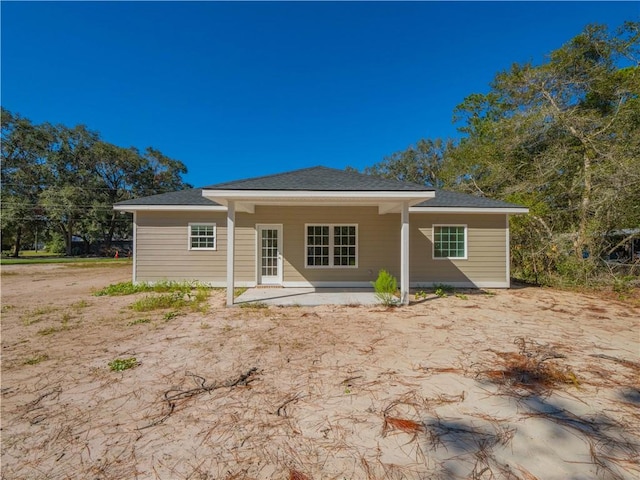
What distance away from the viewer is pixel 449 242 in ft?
28.7

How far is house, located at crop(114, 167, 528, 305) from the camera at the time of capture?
8.48 meters

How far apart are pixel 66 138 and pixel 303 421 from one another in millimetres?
36931

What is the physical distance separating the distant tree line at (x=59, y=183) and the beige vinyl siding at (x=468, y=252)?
29.0m

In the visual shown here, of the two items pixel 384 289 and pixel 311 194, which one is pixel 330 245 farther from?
pixel 311 194

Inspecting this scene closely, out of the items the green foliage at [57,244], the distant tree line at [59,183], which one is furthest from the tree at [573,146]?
the green foliage at [57,244]

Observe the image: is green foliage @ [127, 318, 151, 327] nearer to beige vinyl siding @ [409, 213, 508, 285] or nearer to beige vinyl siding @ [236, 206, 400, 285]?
beige vinyl siding @ [236, 206, 400, 285]

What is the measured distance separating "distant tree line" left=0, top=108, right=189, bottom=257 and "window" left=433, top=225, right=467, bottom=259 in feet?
96.7

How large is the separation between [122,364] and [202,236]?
5.80 metres

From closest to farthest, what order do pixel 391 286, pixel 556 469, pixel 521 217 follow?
pixel 556 469 → pixel 391 286 → pixel 521 217

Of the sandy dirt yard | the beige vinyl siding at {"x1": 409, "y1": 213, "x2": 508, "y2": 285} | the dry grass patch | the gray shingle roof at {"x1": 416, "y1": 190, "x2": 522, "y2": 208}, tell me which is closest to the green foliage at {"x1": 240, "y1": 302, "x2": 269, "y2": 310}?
the sandy dirt yard

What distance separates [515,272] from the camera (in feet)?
34.4

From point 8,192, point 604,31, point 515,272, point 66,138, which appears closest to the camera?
point 515,272

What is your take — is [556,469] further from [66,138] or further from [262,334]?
[66,138]

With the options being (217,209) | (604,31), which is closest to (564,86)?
(604,31)
